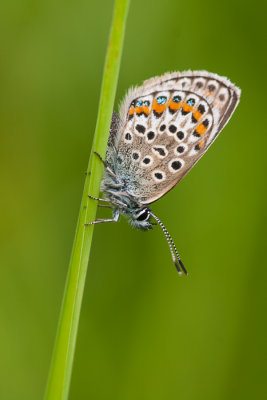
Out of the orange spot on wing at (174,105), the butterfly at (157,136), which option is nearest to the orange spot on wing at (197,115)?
the butterfly at (157,136)

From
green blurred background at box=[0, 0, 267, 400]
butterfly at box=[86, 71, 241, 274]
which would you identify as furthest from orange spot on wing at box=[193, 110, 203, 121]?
green blurred background at box=[0, 0, 267, 400]

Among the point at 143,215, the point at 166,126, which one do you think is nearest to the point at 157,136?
the point at 166,126

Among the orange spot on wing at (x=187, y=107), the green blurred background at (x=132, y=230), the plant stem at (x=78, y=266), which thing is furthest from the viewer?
the green blurred background at (x=132, y=230)

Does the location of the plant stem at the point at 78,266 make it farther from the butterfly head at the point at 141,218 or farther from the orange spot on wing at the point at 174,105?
the orange spot on wing at the point at 174,105

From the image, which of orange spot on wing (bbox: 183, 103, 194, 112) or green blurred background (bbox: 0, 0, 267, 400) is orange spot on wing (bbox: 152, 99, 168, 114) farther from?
green blurred background (bbox: 0, 0, 267, 400)

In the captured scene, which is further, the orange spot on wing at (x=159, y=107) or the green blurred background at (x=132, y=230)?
the green blurred background at (x=132, y=230)

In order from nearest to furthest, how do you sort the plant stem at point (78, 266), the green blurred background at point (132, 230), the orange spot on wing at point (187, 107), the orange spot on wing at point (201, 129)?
the plant stem at point (78, 266), the orange spot on wing at point (201, 129), the orange spot on wing at point (187, 107), the green blurred background at point (132, 230)

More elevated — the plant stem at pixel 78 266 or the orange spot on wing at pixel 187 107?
the orange spot on wing at pixel 187 107

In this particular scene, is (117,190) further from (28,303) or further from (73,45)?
(73,45)
